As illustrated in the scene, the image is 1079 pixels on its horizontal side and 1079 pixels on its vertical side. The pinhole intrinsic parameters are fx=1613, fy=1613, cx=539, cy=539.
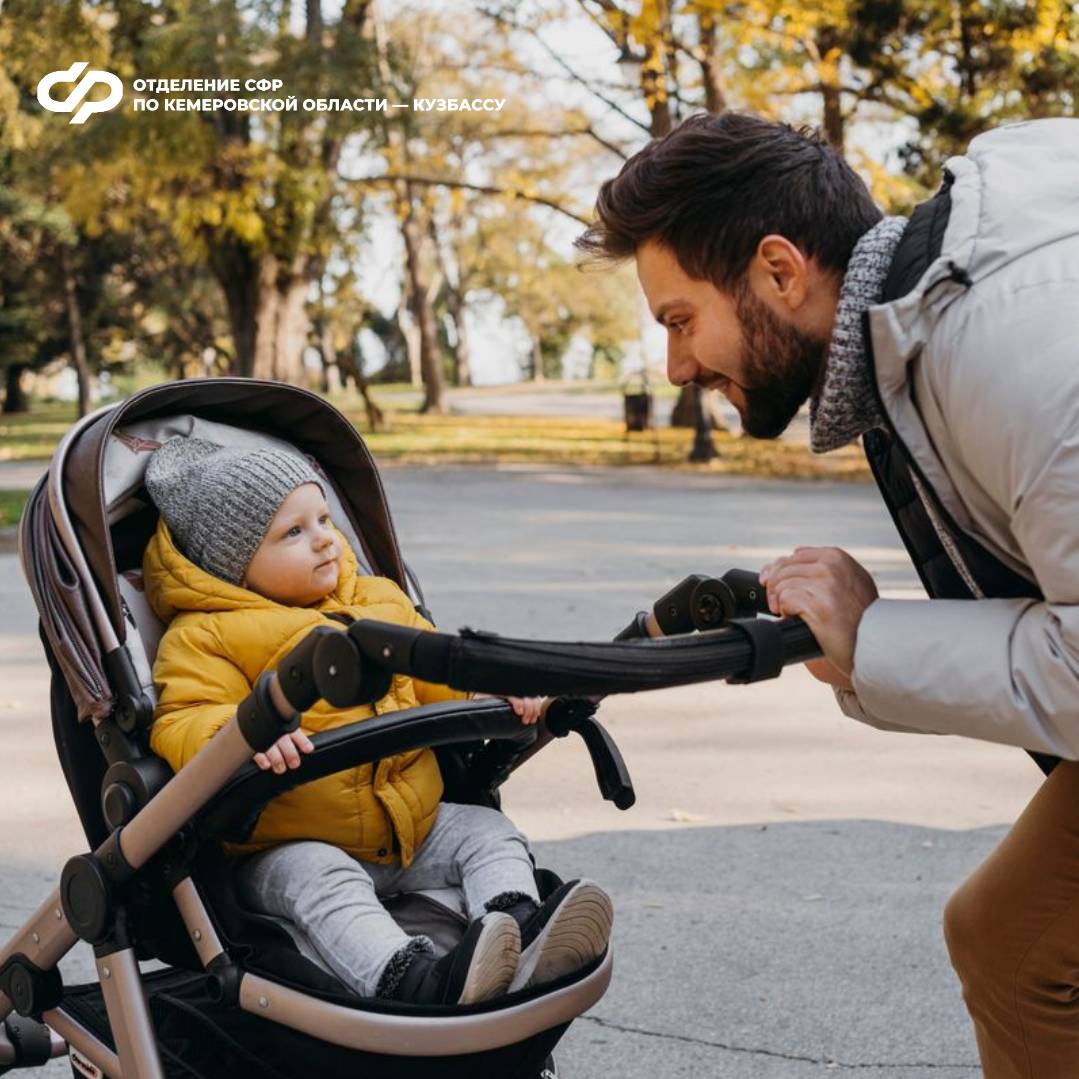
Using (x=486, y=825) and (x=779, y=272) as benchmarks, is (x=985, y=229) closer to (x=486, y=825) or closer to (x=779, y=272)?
(x=779, y=272)

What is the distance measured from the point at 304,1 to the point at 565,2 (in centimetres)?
297

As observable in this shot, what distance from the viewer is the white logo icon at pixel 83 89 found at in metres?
16.9

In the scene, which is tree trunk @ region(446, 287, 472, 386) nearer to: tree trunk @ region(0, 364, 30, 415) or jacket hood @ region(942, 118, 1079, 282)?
tree trunk @ region(0, 364, 30, 415)

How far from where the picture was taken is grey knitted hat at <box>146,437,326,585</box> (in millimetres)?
3008

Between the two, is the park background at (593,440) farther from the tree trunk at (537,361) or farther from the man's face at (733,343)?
the tree trunk at (537,361)

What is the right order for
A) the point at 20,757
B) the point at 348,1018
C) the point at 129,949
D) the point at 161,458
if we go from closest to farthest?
the point at 348,1018 < the point at 129,949 < the point at 161,458 < the point at 20,757

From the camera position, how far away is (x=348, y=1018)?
234cm

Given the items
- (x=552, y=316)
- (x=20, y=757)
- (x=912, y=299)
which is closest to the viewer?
(x=912, y=299)

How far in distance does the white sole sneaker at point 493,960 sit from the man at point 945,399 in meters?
0.61

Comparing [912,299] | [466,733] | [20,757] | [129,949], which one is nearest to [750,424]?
[912,299]

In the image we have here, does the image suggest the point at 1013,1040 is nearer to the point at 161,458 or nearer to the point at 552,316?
the point at 161,458

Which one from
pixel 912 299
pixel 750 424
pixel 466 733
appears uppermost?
pixel 912 299

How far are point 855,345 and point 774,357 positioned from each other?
0.18 meters

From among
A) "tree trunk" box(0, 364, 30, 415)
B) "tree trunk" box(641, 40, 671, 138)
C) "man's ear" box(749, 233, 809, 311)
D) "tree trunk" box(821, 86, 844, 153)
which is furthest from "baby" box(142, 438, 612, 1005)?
"tree trunk" box(0, 364, 30, 415)
